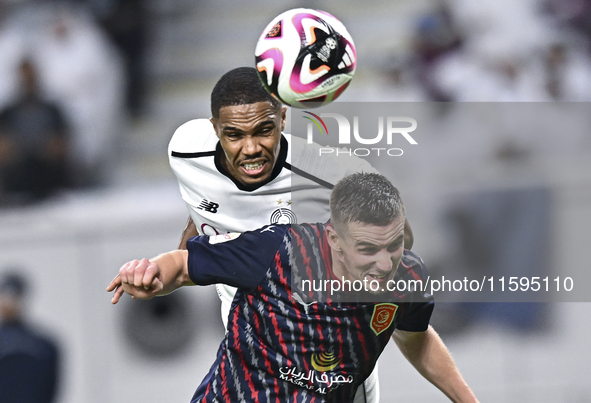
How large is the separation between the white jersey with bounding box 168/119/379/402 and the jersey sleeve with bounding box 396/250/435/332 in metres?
0.81

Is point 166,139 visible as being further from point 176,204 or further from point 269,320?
point 269,320

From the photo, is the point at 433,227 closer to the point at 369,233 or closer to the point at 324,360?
the point at 324,360

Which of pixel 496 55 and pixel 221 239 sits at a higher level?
pixel 496 55

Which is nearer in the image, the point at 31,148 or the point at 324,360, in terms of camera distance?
the point at 324,360

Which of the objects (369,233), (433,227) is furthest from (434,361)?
(433,227)

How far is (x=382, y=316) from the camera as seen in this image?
12.9 feet

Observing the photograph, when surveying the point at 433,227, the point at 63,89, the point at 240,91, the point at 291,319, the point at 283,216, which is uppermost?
the point at 63,89

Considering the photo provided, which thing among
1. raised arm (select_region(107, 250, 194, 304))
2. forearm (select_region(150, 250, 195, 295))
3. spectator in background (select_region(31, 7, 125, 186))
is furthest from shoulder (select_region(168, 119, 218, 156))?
spectator in background (select_region(31, 7, 125, 186))

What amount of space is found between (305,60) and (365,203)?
0.82 metres

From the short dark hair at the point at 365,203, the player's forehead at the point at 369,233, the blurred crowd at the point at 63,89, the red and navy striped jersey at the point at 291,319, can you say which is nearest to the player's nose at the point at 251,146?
the red and navy striped jersey at the point at 291,319

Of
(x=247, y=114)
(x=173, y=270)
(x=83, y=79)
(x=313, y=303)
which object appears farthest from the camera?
(x=83, y=79)

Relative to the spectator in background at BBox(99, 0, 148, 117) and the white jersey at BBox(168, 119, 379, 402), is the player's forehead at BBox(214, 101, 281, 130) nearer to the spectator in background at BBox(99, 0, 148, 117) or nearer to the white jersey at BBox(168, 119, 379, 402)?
the white jersey at BBox(168, 119, 379, 402)

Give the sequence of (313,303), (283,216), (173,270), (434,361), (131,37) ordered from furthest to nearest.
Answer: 1. (131,37)
2. (283,216)
3. (434,361)
4. (313,303)
5. (173,270)

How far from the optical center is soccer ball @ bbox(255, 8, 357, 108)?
4152 millimetres
